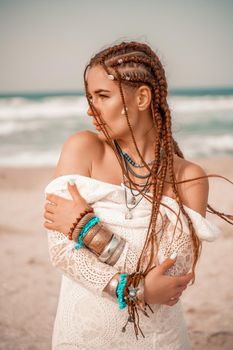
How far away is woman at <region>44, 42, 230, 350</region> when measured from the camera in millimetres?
1690

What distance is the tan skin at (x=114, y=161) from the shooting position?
1699 mm

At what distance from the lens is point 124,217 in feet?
5.75

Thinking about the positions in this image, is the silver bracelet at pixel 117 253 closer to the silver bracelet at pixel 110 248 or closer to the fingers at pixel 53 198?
the silver bracelet at pixel 110 248

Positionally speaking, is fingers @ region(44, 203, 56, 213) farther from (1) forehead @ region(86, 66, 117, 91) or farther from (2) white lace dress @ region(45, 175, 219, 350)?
(1) forehead @ region(86, 66, 117, 91)

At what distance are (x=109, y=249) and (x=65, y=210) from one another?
0.78 ft

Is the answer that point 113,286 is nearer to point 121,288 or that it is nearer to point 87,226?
point 121,288

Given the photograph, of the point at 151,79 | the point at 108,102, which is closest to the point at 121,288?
the point at 108,102

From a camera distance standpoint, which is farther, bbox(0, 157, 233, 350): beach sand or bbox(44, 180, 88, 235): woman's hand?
bbox(0, 157, 233, 350): beach sand

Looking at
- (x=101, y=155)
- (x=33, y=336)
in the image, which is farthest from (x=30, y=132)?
(x=101, y=155)

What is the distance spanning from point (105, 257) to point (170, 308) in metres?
0.46

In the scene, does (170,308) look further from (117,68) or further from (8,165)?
(8,165)

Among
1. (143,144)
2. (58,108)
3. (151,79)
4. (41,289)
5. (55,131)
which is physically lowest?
(58,108)

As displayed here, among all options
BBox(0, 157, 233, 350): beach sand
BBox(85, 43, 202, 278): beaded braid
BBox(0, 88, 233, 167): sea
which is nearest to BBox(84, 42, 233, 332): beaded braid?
BBox(85, 43, 202, 278): beaded braid

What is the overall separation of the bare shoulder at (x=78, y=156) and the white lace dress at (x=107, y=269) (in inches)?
2.0
